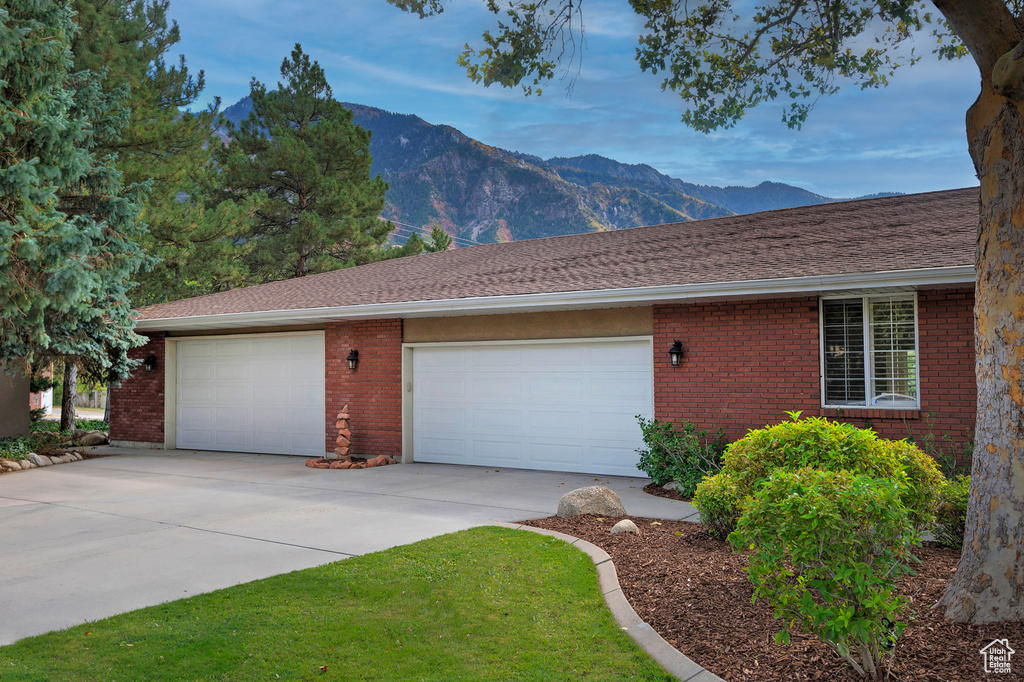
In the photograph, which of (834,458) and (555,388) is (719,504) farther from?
(555,388)

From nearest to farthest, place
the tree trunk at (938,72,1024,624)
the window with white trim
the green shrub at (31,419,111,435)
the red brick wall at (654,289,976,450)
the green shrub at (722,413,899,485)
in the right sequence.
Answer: the tree trunk at (938,72,1024,624) < the green shrub at (722,413,899,485) < the red brick wall at (654,289,976,450) < the window with white trim < the green shrub at (31,419,111,435)

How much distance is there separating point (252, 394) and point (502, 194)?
92.7 m

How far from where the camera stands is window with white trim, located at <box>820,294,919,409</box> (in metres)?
9.63

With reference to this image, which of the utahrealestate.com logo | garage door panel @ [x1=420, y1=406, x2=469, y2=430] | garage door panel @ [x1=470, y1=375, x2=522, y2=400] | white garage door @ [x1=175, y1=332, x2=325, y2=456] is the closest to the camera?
the utahrealestate.com logo

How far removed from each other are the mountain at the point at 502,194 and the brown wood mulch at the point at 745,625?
9216cm

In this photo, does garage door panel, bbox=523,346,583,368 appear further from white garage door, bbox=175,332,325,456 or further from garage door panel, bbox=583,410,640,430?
white garage door, bbox=175,332,325,456

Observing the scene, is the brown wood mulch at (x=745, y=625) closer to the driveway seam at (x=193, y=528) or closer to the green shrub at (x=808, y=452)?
the green shrub at (x=808, y=452)

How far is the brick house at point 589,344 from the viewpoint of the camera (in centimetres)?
964

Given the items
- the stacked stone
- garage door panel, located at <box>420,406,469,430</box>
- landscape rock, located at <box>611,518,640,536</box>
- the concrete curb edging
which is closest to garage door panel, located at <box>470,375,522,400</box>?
garage door panel, located at <box>420,406,469,430</box>

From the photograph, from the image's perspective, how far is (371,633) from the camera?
15.3ft

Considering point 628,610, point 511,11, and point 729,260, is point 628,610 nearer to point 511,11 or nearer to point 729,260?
point 511,11

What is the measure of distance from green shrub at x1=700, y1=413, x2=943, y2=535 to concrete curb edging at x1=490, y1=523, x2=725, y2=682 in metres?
1.19

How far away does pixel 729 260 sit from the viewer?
1124 cm

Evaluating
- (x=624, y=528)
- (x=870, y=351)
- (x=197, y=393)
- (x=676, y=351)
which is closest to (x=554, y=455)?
(x=676, y=351)
